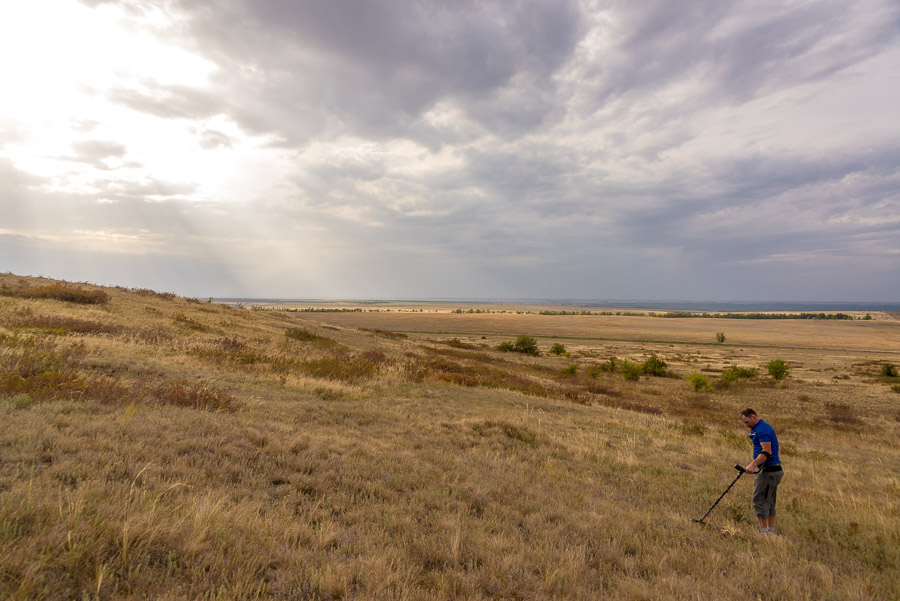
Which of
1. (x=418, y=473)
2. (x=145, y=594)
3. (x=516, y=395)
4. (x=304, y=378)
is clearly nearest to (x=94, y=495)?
(x=145, y=594)

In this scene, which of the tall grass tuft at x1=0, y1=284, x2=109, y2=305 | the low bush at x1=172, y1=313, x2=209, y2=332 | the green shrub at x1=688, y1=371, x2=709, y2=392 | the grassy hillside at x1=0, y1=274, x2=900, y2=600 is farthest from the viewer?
the green shrub at x1=688, y1=371, x2=709, y2=392

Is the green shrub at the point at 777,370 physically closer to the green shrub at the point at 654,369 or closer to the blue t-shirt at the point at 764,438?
the green shrub at the point at 654,369

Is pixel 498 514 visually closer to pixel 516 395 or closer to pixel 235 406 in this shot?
pixel 235 406

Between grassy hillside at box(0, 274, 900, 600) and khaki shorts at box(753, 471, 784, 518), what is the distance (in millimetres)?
460

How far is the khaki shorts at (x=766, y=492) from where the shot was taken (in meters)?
6.48

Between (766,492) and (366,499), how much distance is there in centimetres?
642

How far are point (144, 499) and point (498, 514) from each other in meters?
4.41

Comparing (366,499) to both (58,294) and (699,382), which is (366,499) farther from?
(699,382)

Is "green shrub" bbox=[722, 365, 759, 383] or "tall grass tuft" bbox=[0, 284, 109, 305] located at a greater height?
"tall grass tuft" bbox=[0, 284, 109, 305]

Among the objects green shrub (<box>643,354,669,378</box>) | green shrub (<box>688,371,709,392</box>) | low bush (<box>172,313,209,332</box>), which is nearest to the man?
low bush (<box>172,313,209,332</box>)

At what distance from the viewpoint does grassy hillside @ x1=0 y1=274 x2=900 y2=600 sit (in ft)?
12.1

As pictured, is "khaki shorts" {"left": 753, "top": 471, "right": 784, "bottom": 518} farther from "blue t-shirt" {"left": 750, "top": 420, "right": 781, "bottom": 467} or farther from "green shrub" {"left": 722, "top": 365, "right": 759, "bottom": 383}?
"green shrub" {"left": 722, "top": 365, "right": 759, "bottom": 383}

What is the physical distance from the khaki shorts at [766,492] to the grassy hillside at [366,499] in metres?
0.46

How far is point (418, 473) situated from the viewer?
698 cm
